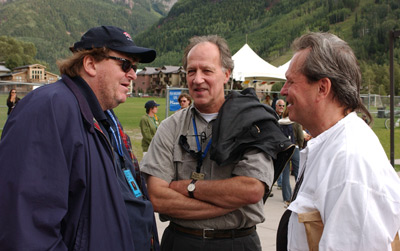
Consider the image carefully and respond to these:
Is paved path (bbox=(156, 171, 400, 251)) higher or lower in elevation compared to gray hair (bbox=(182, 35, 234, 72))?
lower

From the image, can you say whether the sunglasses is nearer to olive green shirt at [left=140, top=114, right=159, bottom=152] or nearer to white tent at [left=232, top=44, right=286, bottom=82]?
olive green shirt at [left=140, top=114, right=159, bottom=152]

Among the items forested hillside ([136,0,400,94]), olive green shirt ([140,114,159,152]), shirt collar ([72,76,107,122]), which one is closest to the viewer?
shirt collar ([72,76,107,122])

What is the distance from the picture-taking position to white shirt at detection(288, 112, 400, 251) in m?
1.51

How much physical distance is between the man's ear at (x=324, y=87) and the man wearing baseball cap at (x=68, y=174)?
109cm

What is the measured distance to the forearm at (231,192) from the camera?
7.70 feet

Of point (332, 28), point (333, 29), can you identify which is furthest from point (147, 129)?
point (332, 28)

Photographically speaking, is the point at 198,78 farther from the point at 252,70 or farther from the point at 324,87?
the point at 252,70

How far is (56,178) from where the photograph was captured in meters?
1.65

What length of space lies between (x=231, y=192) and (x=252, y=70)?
1551cm

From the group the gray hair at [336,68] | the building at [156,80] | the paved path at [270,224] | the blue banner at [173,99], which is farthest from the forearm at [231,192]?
the building at [156,80]

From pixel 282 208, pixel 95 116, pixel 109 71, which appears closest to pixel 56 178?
pixel 95 116

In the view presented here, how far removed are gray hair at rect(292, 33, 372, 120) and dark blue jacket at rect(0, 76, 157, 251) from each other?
3.61ft

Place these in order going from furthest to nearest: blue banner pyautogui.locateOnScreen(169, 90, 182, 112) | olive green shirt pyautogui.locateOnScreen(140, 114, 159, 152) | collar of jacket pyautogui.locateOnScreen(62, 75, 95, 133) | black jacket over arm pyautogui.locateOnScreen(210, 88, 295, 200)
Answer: blue banner pyautogui.locateOnScreen(169, 90, 182, 112) → olive green shirt pyautogui.locateOnScreen(140, 114, 159, 152) → black jacket over arm pyautogui.locateOnScreen(210, 88, 295, 200) → collar of jacket pyautogui.locateOnScreen(62, 75, 95, 133)

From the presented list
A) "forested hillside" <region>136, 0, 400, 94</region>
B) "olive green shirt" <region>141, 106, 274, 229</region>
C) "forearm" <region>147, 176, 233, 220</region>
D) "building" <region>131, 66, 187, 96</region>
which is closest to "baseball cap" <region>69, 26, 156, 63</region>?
"olive green shirt" <region>141, 106, 274, 229</region>
